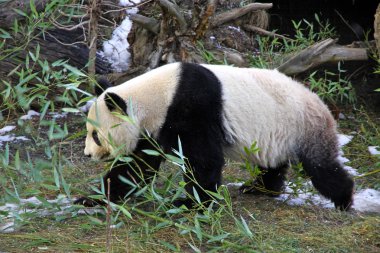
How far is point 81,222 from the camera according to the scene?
4180mm

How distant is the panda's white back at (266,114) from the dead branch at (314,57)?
5.91ft

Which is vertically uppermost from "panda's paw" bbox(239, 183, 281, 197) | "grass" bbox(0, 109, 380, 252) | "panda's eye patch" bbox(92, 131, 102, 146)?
"panda's eye patch" bbox(92, 131, 102, 146)

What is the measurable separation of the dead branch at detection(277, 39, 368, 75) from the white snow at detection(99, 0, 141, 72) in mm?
1779

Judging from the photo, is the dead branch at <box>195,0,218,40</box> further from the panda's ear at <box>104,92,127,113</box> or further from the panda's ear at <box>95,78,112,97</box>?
the panda's ear at <box>104,92,127,113</box>

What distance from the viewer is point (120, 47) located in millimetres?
7168

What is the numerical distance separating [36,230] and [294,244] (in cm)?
160

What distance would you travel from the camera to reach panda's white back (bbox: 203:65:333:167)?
445 cm

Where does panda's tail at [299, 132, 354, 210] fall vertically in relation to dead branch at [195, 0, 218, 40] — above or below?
below

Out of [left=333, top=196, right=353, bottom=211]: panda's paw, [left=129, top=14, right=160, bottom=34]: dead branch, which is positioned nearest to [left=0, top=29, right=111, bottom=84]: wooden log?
[left=129, top=14, right=160, bottom=34]: dead branch

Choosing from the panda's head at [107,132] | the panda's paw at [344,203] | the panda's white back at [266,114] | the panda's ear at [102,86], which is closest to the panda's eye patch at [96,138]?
the panda's head at [107,132]

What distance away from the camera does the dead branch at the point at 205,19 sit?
620 centimetres

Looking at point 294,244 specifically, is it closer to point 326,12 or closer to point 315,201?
point 315,201

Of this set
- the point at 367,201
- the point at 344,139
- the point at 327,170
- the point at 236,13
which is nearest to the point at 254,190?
the point at 327,170

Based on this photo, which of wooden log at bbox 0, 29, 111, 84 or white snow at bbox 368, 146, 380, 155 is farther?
wooden log at bbox 0, 29, 111, 84
